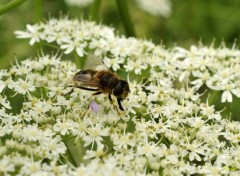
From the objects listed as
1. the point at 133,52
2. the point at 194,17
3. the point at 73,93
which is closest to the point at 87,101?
the point at 73,93

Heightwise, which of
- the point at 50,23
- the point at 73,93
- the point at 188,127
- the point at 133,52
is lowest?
the point at 188,127

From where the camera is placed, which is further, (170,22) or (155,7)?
(155,7)

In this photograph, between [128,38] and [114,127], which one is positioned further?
[128,38]

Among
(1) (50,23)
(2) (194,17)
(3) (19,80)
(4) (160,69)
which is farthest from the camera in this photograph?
(2) (194,17)

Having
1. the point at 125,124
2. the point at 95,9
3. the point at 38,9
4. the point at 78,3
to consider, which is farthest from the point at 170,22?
the point at 125,124

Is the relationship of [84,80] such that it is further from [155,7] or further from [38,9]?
[155,7]

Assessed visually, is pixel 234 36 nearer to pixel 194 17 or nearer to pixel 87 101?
pixel 194 17

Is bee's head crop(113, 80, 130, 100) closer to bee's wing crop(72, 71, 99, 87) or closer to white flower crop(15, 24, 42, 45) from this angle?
bee's wing crop(72, 71, 99, 87)

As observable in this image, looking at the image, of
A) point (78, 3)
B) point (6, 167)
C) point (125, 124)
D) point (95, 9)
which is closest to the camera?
point (6, 167)
